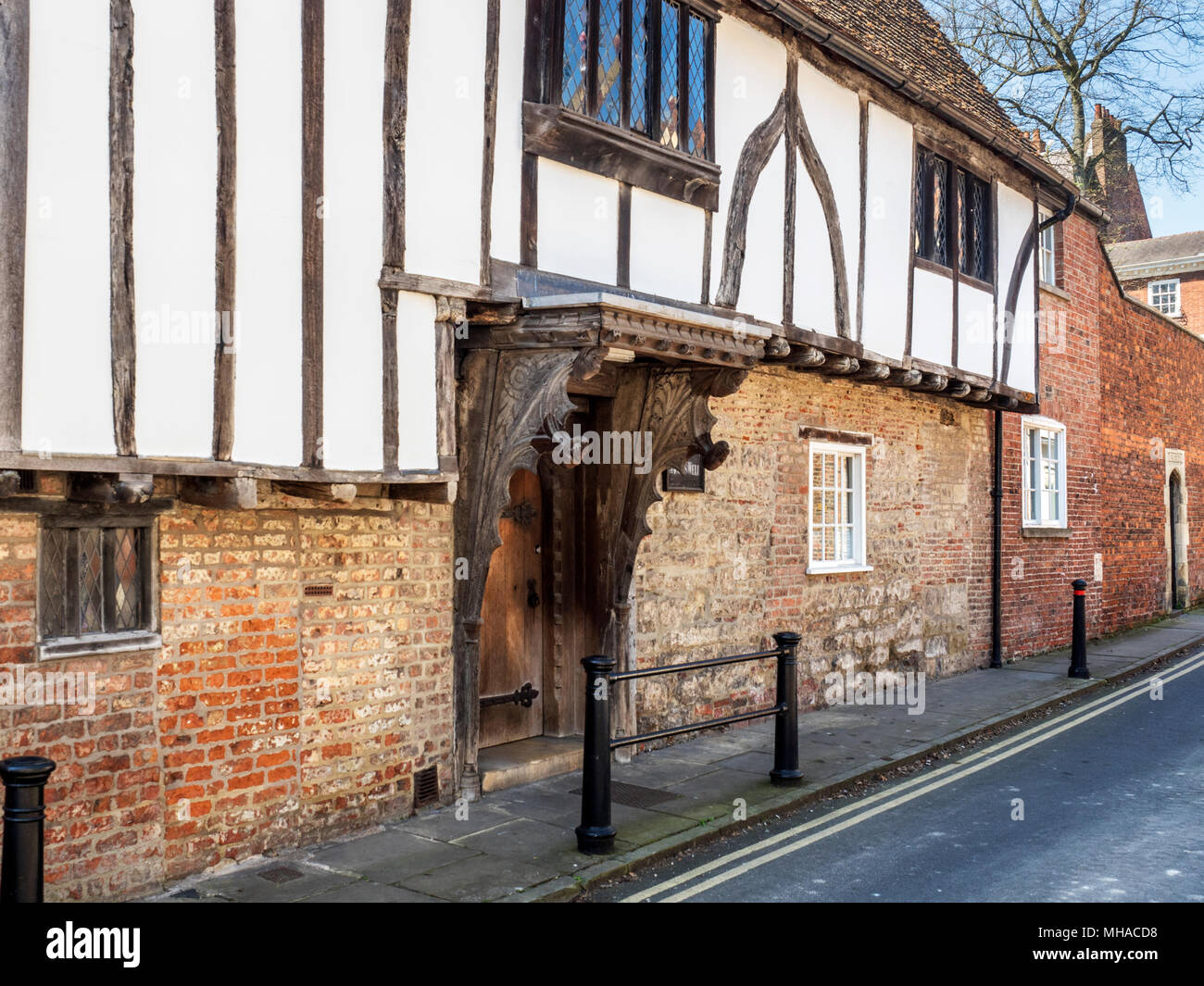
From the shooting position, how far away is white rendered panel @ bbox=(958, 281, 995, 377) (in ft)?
40.9

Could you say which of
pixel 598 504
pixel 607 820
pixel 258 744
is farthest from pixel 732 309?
pixel 258 744

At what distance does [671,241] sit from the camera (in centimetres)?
816

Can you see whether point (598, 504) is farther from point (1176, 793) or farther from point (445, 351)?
point (1176, 793)

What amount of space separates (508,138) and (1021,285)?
9390 millimetres

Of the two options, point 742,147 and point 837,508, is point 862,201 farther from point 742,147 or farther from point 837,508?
point 837,508

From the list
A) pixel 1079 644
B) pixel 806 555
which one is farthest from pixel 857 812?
pixel 1079 644

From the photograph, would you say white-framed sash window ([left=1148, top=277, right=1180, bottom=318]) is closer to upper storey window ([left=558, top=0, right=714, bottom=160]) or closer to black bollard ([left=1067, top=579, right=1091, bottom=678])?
black bollard ([left=1067, top=579, right=1091, bottom=678])

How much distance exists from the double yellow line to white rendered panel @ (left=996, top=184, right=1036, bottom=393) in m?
4.39

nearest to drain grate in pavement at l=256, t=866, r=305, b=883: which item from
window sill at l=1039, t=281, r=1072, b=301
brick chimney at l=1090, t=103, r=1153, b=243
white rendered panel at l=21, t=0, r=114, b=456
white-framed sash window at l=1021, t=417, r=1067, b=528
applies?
white rendered panel at l=21, t=0, r=114, b=456

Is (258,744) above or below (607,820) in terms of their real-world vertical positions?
above

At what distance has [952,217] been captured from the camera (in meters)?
12.4

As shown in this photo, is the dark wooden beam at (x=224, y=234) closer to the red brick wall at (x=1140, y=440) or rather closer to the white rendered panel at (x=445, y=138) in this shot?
the white rendered panel at (x=445, y=138)

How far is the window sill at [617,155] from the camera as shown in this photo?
23.0 ft
